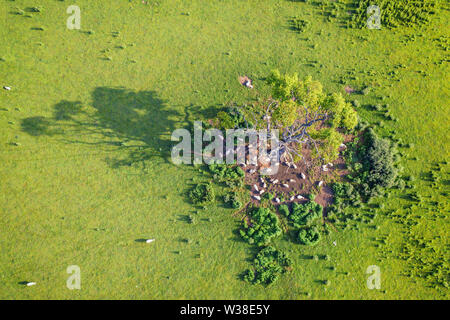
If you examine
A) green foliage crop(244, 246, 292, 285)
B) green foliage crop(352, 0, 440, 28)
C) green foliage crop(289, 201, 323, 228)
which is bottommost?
green foliage crop(244, 246, 292, 285)

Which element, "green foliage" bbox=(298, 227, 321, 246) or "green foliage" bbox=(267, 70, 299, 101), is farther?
"green foliage" bbox=(298, 227, 321, 246)

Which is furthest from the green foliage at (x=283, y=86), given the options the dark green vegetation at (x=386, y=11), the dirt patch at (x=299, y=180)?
the dark green vegetation at (x=386, y=11)

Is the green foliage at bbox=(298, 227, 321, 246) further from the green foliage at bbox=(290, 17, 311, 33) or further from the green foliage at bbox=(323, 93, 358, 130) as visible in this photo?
the green foliage at bbox=(290, 17, 311, 33)

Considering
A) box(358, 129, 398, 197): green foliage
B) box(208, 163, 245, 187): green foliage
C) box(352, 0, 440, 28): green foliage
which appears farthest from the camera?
box(352, 0, 440, 28): green foliage

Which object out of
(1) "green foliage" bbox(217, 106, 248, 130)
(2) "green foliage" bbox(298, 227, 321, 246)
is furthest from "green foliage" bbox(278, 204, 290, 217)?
(1) "green foliage" bbox(217, 106, 248, 130)

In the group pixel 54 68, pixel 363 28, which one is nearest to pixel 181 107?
pixel 54 68

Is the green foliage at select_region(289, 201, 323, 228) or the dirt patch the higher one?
the dirt patch
